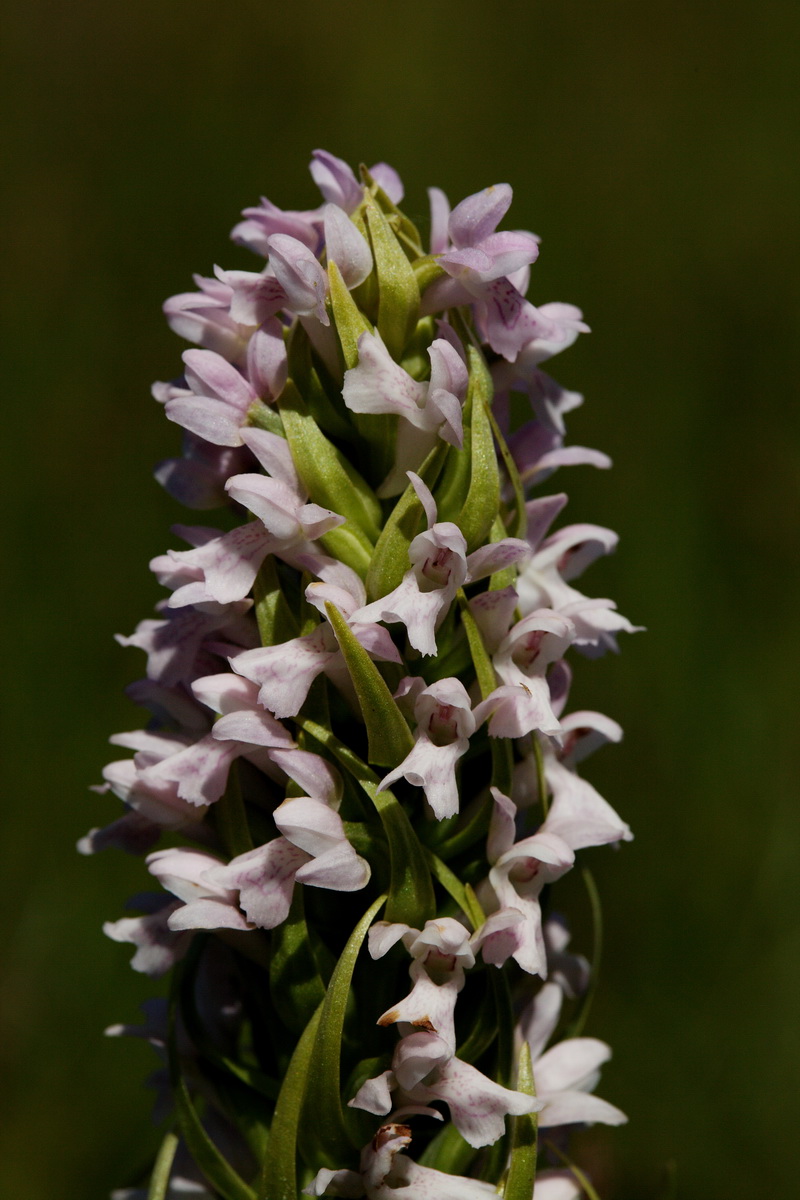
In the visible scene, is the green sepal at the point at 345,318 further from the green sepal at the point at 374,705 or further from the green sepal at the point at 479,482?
the green sepal at the point at 374,705

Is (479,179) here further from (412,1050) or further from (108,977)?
(412,1050)

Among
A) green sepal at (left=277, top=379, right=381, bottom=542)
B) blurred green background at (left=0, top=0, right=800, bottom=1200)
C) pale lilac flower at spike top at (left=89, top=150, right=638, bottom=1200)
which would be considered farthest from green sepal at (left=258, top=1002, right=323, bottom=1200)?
blurred green background at (left=0, top=0, right=800, bottom=1200)

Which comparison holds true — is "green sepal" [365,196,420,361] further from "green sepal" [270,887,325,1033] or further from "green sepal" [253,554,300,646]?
"green sepal" [270,887,325,1033]

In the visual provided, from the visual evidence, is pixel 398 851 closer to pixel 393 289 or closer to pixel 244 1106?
pixel 244 1106

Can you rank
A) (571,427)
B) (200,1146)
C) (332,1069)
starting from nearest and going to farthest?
(332,1069), (200,1146), (571,427)

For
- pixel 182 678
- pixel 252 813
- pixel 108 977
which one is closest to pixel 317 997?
pixel 252 813

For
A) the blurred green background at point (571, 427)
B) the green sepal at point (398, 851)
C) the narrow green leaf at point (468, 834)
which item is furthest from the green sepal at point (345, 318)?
the blurred green background at point (571, 427)

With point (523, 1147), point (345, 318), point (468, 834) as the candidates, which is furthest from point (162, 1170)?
point (345, 318)
